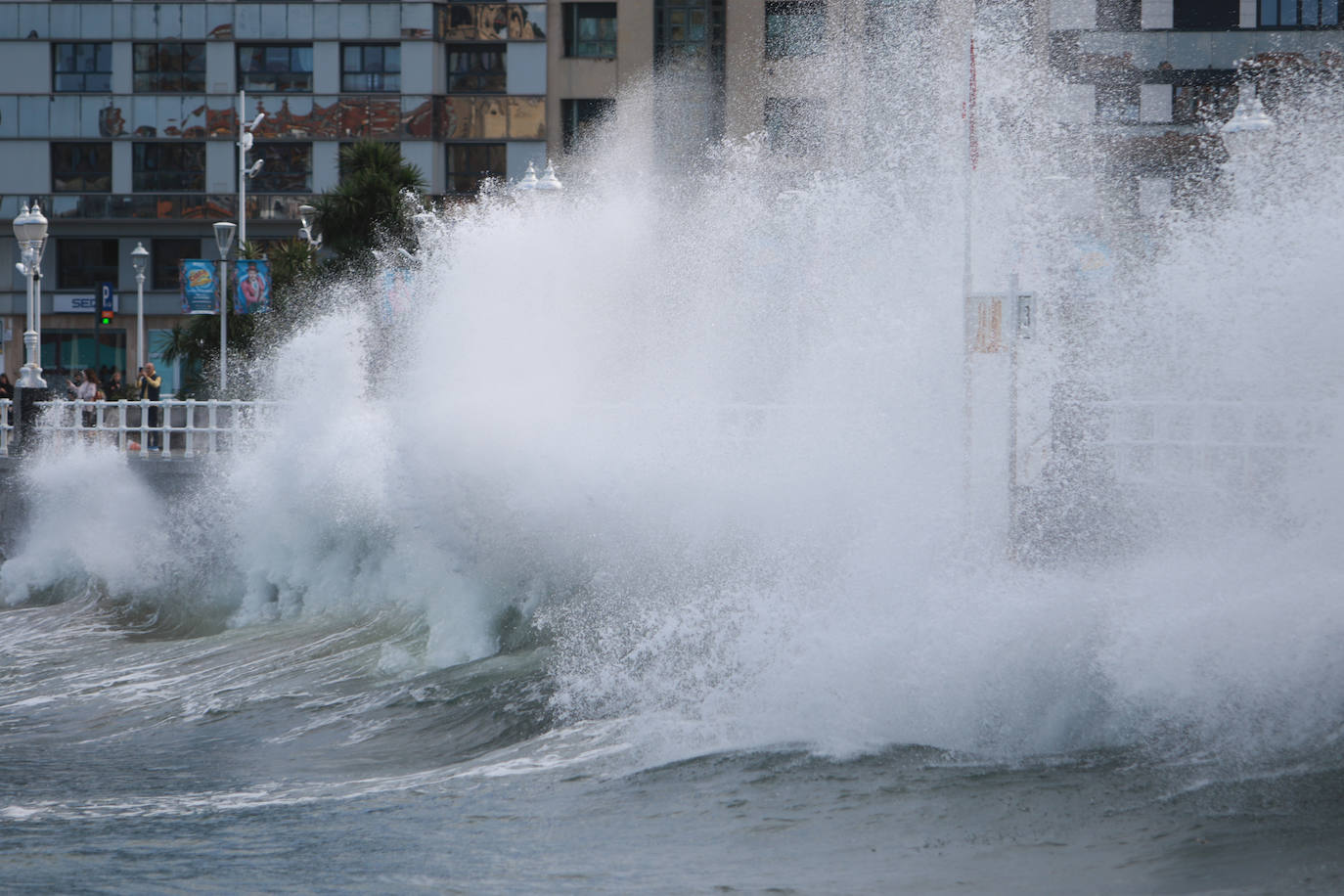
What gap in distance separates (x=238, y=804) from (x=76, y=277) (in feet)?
187

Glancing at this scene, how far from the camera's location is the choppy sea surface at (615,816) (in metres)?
8.32

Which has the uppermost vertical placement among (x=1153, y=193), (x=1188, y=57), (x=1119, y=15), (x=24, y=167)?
(x=1119, y=15)

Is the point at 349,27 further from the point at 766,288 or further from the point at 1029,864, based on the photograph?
the point at 1029,864

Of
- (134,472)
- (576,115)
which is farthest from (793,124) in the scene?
(134,472)

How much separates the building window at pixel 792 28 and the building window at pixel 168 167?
20946 mm

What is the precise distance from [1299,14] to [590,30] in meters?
25.6

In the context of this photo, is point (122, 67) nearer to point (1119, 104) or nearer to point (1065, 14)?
point (1119, 104)

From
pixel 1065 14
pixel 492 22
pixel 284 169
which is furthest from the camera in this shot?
pixel 284 169

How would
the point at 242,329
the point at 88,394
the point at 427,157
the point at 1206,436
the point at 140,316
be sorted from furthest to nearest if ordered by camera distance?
1. the point at 427,157
2. the point at 140,316
3. the point at 242,329
4. the point at 88,394
5. the point at 1206,436

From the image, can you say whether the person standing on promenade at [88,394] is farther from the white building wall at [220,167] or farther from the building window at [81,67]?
the building window at [81,67]

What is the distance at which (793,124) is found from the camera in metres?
49.2

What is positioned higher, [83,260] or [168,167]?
[168,167]

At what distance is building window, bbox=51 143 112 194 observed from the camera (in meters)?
63.3

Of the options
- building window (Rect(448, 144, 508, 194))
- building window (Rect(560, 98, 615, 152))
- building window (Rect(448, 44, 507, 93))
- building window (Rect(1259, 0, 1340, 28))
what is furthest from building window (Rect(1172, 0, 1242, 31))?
building window (Rect(448, 44, 507, 93))
